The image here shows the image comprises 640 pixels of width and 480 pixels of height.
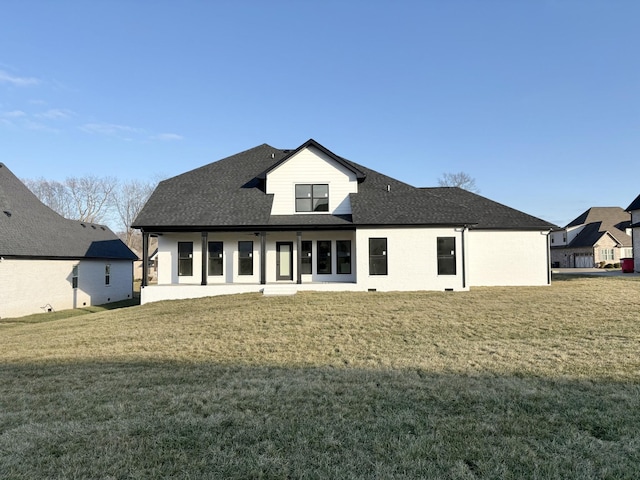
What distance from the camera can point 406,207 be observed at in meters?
17.9

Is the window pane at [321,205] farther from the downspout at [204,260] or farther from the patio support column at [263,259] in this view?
the downspout at [204,260]

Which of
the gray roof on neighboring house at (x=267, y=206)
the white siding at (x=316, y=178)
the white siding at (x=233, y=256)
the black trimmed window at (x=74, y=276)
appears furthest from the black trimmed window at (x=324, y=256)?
the black trimmed window at (x=74, y=276)

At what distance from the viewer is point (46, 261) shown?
21.0 meters

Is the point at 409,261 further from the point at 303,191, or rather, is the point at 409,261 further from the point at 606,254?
the point at 606,254

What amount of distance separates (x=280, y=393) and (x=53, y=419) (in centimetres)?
287

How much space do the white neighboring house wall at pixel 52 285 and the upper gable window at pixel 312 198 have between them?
14.7 metres

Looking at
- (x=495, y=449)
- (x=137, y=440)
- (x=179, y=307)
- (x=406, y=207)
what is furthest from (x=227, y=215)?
(x=495, y=449)

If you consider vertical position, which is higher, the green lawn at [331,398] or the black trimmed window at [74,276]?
the black trimmed window at [74,276]

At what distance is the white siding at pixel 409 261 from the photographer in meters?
17.0

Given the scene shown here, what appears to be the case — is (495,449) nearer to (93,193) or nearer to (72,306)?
(72,306)

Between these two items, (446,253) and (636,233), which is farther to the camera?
(636,233)

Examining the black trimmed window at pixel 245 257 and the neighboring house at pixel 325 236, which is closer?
the neighboring house at pixel 325 236

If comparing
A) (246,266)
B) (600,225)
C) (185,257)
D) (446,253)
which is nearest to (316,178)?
(246,266)

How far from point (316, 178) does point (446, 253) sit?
713cm
